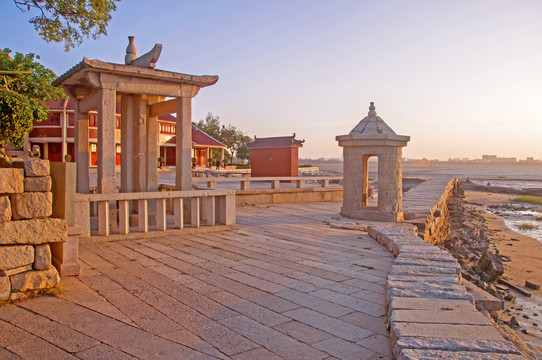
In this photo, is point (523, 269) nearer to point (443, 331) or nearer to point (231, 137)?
point (443, 331)

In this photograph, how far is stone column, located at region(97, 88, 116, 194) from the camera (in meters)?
7.57

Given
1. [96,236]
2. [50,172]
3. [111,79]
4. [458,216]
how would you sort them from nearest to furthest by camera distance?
[50,172]
[96,236]
[111,79]
[458,216]

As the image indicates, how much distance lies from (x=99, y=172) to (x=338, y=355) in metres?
6.12

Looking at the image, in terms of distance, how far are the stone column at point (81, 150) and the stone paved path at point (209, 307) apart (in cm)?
301

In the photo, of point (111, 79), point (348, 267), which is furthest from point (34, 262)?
point (111, 79)

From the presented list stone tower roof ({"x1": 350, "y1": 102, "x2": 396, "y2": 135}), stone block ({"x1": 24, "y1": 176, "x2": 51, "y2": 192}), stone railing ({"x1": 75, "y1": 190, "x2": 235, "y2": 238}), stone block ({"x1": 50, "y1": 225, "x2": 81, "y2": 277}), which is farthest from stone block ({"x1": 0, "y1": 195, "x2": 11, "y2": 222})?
stone tower roof ({"x1": 350, "y1": 102, "x2": 396, "y2": 135})

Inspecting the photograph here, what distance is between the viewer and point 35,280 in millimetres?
4152

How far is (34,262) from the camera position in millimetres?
4191

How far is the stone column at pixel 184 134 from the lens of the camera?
8.37 meters

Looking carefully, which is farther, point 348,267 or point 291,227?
point 291,227

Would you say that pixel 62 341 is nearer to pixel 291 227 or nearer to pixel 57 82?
pixel 291 227

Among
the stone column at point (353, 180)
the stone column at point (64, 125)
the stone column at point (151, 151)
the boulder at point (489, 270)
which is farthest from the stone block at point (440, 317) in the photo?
the stone column at point (64, 125)

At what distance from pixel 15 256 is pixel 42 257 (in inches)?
10.3

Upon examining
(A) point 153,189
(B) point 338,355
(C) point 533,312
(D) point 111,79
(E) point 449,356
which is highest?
(D) point 111,79
